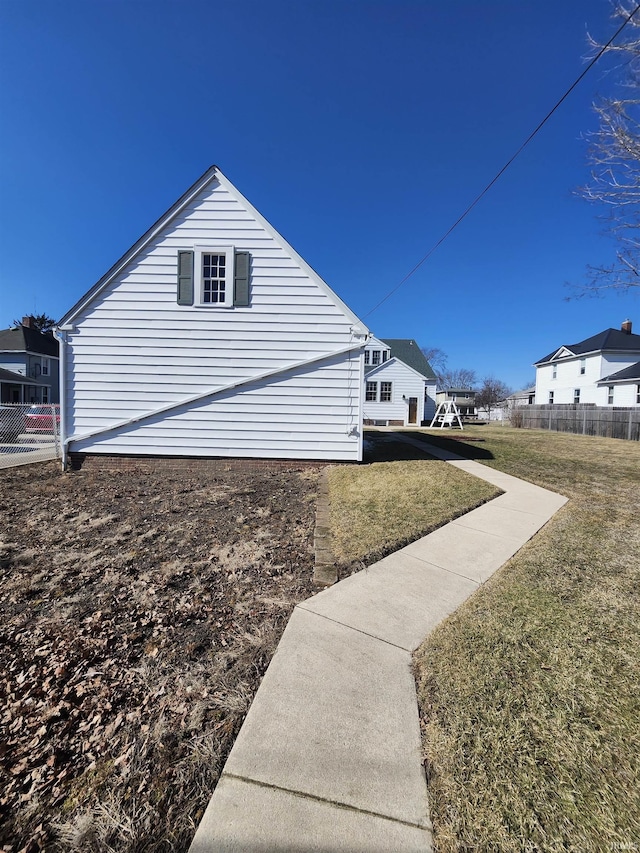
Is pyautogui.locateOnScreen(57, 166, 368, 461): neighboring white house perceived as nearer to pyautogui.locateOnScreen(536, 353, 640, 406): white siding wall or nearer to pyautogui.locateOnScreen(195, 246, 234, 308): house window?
pyautogui.locateOnScreen(195, 246, 234, 308): house window

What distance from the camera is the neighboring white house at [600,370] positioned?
27.4 meters

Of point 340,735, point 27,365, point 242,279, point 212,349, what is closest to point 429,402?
point 242,279

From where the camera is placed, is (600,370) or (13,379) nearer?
(13,379)

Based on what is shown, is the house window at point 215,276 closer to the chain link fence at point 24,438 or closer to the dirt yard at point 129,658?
the dirt yard at point 129,658

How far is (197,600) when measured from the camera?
3.07 m

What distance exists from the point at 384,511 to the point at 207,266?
6956 millimetres

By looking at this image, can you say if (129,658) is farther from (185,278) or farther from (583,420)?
(583,420)

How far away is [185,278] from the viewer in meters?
8.39

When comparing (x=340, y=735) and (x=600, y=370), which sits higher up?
(x=600, y=370)

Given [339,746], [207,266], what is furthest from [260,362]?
[339,746]

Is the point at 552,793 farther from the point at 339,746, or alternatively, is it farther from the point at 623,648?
the point at 623,648

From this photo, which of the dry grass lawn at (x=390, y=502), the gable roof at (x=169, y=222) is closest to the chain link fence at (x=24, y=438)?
the gable roof at (x=169, y=222)

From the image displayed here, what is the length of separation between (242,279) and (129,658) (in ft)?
25.1

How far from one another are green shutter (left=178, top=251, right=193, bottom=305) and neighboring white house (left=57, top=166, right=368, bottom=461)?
2 centimetres
